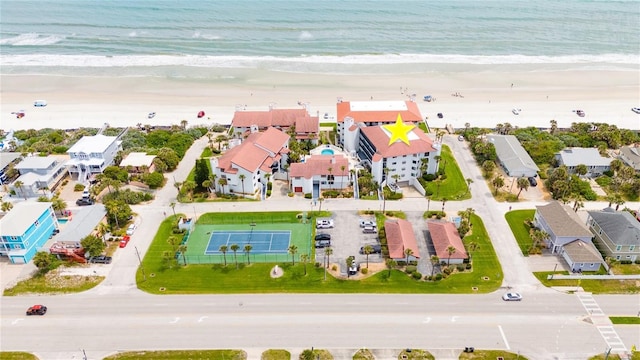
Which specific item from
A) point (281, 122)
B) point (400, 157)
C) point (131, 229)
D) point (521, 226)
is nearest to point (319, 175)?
point (400, 157)

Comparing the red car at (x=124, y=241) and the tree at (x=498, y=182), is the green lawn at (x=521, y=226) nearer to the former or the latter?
the tree at (x=498, y=182)

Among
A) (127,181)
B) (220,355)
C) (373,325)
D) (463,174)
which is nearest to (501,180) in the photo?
(463,174)

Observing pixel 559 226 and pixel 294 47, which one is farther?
pixel 294 47

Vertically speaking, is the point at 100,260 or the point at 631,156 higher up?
the point at 631,156

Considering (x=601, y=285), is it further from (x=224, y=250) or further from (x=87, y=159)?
(x=87, y=159)

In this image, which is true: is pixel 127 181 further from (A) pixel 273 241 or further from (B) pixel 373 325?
(B) pixel 373 325
